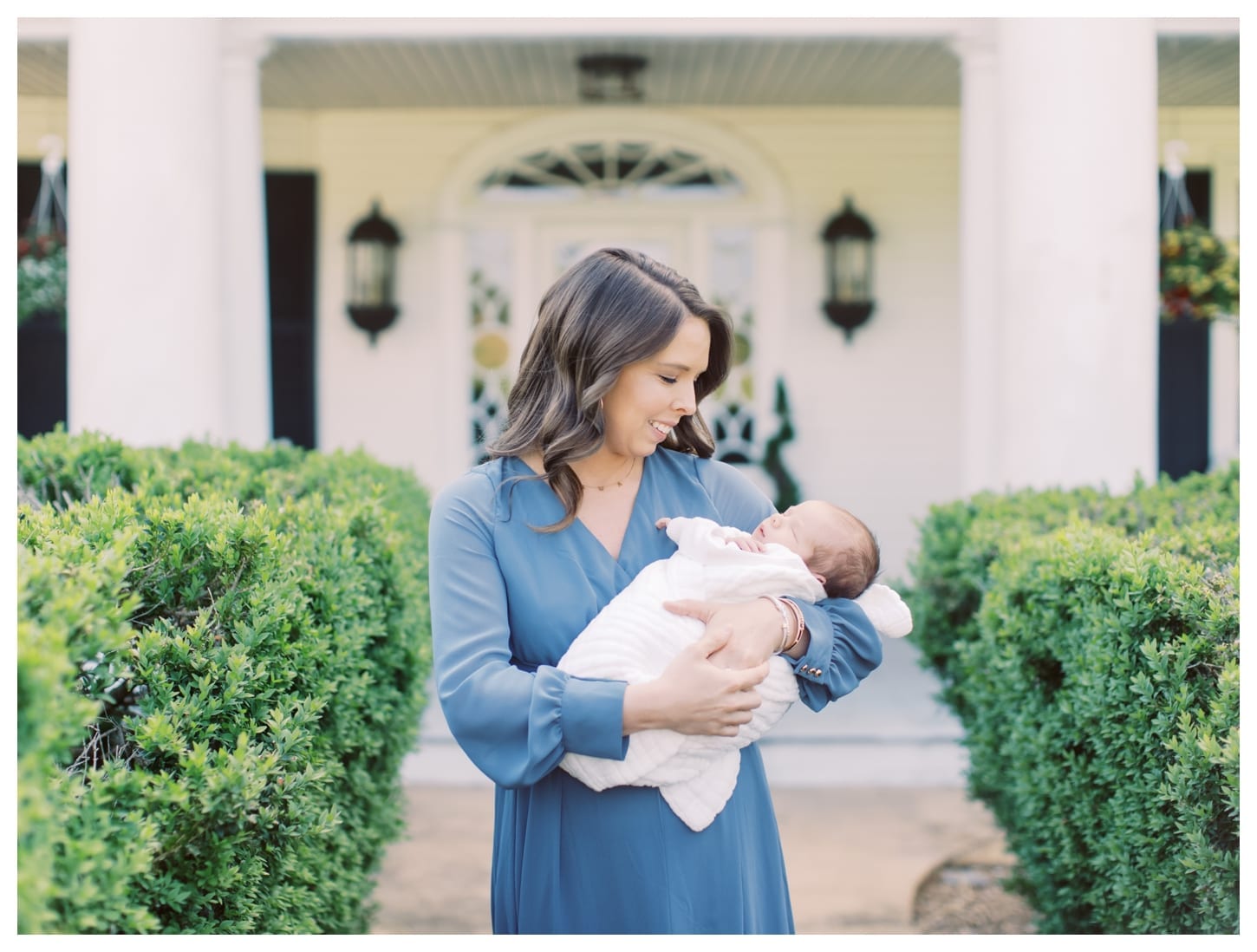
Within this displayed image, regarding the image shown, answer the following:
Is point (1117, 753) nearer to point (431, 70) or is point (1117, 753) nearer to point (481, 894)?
point (481, 894)

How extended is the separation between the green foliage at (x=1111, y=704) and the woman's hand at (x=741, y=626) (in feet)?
2.96

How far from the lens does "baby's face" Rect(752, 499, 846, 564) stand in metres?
2.12

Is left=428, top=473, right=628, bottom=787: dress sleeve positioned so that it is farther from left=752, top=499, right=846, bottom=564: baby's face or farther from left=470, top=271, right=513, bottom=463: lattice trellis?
left=470, top=271, right=513, bottom=463: lattice trellis

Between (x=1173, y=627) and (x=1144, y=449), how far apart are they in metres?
3.07

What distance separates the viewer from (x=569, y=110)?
8102 millimetres

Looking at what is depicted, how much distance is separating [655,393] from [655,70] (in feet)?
19.1

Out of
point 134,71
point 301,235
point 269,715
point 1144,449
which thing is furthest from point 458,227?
point 269,715

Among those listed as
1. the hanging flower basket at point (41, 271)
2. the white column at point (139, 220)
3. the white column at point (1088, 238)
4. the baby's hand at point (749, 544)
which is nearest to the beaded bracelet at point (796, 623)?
the baby's hand at point (749, 544)

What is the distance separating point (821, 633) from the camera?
6.41 feet

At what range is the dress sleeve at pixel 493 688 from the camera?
171 cm

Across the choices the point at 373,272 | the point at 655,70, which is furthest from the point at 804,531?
the point at 373,272

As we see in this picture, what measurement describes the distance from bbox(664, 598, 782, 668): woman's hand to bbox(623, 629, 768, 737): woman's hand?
0.07 meters

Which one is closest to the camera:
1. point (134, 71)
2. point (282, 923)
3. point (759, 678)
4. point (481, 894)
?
point (759, 678)

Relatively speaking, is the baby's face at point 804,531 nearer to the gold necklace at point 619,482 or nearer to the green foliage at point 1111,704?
the gold necklace at point 619,482
